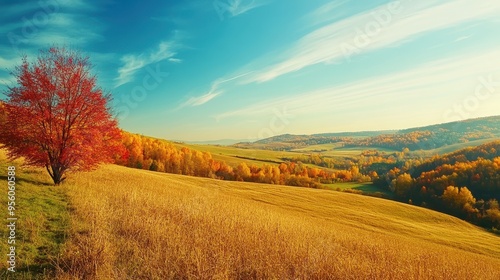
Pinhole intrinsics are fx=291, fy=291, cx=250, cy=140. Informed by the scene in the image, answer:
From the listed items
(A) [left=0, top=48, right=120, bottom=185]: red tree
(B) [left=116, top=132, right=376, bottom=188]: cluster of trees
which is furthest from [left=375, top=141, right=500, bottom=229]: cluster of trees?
(A) [left=0, top=48, right=120, bottom=185]: red tree

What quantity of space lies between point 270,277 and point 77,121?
17.4 m

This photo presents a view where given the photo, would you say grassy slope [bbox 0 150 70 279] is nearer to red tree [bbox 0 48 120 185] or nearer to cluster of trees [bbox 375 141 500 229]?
red tree [bbox 0 48 120 185]

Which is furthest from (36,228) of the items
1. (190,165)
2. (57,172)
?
(190,165)

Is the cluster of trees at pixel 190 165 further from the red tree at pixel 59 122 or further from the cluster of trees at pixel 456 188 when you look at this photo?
the red tree at pixel 59 122

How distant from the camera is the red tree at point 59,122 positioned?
17.8 m

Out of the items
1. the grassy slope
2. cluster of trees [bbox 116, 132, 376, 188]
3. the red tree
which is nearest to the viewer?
the grassy slope

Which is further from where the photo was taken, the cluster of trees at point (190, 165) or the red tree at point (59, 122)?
the cluster of trees at point (190, 165)

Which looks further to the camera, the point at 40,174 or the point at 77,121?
the point at 40,174

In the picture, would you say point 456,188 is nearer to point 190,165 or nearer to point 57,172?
point 190,165

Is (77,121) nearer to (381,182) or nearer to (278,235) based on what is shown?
(278,235)

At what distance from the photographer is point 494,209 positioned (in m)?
67.0

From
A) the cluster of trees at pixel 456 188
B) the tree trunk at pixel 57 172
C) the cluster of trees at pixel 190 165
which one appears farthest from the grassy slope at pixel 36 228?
the cluster of trees at pixel 456 188

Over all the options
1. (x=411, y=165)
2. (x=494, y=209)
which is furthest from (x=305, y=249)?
(x=411, y=165)

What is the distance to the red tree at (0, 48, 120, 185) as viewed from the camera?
17828 millimetres
